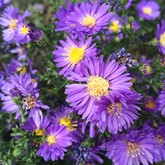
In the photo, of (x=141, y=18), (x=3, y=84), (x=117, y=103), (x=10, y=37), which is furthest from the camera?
(x=141, y=18)

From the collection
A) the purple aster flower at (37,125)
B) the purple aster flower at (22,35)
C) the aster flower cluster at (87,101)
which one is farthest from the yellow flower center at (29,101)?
the purple aster flower at (22,35)

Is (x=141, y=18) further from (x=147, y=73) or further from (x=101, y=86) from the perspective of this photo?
(x=101, y=86)

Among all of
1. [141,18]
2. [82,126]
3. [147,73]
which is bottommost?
[82,126]

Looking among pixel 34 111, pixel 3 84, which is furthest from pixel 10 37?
pixel 34 111

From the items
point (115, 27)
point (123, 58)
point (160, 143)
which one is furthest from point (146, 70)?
point (115, 27)

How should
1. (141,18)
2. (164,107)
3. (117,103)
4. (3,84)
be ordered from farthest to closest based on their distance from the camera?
(141,18)
(3,84)
(164,107)
(117,103)

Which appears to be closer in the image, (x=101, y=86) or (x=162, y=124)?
(x=101, y=86)

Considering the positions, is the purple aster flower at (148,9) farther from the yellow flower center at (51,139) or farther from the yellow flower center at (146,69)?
the yellow flower center at (51,139)

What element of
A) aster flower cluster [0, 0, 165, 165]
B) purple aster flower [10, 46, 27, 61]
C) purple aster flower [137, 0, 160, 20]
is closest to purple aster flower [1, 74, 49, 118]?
aster flower cluster [0, 0, 165, 165]
